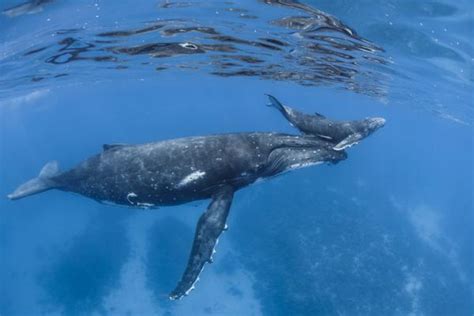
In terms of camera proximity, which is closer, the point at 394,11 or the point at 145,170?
the point at 145,170

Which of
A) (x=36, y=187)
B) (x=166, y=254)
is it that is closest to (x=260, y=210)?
(x=166, y=254)

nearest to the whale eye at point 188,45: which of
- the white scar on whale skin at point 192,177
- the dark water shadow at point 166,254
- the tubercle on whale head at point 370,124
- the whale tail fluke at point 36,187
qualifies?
the whale tail fluke at point 36,187

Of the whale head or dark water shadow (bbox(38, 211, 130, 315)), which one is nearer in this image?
the whale head

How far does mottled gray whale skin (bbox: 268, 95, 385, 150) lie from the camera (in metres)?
11.1

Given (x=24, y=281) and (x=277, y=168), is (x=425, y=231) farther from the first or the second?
(x=24, y=281)

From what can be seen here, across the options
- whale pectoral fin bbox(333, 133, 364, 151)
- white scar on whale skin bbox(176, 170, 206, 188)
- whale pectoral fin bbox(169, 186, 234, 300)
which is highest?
whale pectoral fin bbox(333, 133, 364, 151)

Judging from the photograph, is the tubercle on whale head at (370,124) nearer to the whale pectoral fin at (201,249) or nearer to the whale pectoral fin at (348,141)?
the whale pectoral fin at (348,141)

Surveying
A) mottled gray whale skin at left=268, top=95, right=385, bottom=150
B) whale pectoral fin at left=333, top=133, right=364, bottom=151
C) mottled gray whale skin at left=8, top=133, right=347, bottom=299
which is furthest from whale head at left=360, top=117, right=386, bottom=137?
mottled gray whale skin at left=8, top=133, right=347, bottom=299

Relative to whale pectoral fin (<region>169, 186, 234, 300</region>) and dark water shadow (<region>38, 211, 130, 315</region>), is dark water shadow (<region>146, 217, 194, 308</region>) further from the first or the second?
whale pectoral fin (<region>169, 186, 234, 300</region>)

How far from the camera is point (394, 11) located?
14.3 m

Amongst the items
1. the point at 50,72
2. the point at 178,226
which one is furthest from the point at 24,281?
the point at 50,72

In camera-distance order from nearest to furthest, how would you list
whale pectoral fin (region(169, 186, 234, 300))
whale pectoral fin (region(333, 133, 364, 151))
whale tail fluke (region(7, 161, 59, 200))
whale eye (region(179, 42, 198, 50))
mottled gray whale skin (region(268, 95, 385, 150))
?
whale pectoral fin (region(169, 186, 234, 300)) → whale pectoral fin (region(333, 133, 364, 151)) → mottled gray whale skin (region(268, 95, 385, 150)) → whale tail fluke (region(7, 161, 59, 200)) → whale eye (region(179, 42, 198, 50))

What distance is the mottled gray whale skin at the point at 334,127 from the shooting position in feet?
36.5

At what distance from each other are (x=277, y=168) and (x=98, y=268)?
1659 centimetres
